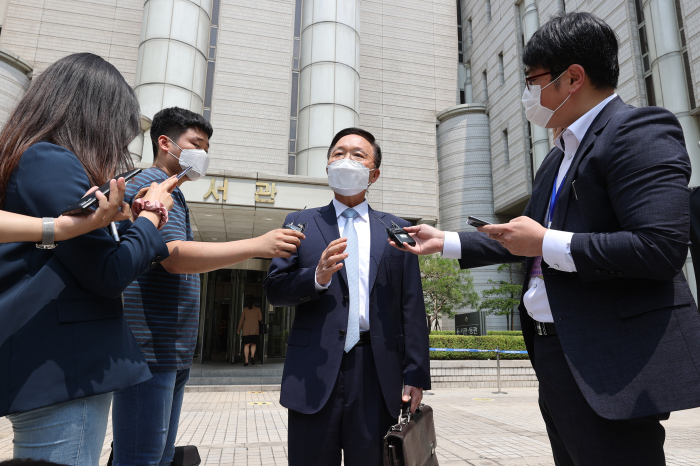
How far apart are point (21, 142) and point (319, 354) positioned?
4.57 feet

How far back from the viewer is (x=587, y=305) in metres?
1.47

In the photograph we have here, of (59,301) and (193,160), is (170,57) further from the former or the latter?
(59,301)

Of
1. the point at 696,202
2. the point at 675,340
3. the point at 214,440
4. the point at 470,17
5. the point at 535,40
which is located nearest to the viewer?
the point at 675,340

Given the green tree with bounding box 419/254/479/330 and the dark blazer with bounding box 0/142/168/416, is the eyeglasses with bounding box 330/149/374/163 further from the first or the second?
the green tree with bounding box 419/254/479/330

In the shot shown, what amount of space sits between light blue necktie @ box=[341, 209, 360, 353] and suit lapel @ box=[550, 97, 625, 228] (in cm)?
97

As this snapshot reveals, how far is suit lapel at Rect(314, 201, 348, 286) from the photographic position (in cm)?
234

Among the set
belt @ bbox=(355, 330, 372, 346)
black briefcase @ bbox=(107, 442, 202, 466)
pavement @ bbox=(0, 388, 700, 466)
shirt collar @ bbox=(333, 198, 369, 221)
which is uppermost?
shirt collar @ bbox=(333, 198, 369, 221)

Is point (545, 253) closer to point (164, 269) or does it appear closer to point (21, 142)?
point (164, 269)

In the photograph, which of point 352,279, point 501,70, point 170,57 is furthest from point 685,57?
point 352,279

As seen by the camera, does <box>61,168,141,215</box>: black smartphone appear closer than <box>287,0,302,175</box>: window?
Yes

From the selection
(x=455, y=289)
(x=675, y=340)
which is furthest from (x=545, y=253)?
(x=455, y=289)

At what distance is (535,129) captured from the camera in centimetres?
2339

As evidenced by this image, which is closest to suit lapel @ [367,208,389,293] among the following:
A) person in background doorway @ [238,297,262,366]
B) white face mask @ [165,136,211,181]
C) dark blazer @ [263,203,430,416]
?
dark blazer @ [263,203,430,416]

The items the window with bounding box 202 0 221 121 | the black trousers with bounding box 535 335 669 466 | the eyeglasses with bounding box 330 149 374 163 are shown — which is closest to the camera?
the black trousers with bounding box 535 335 669 466
